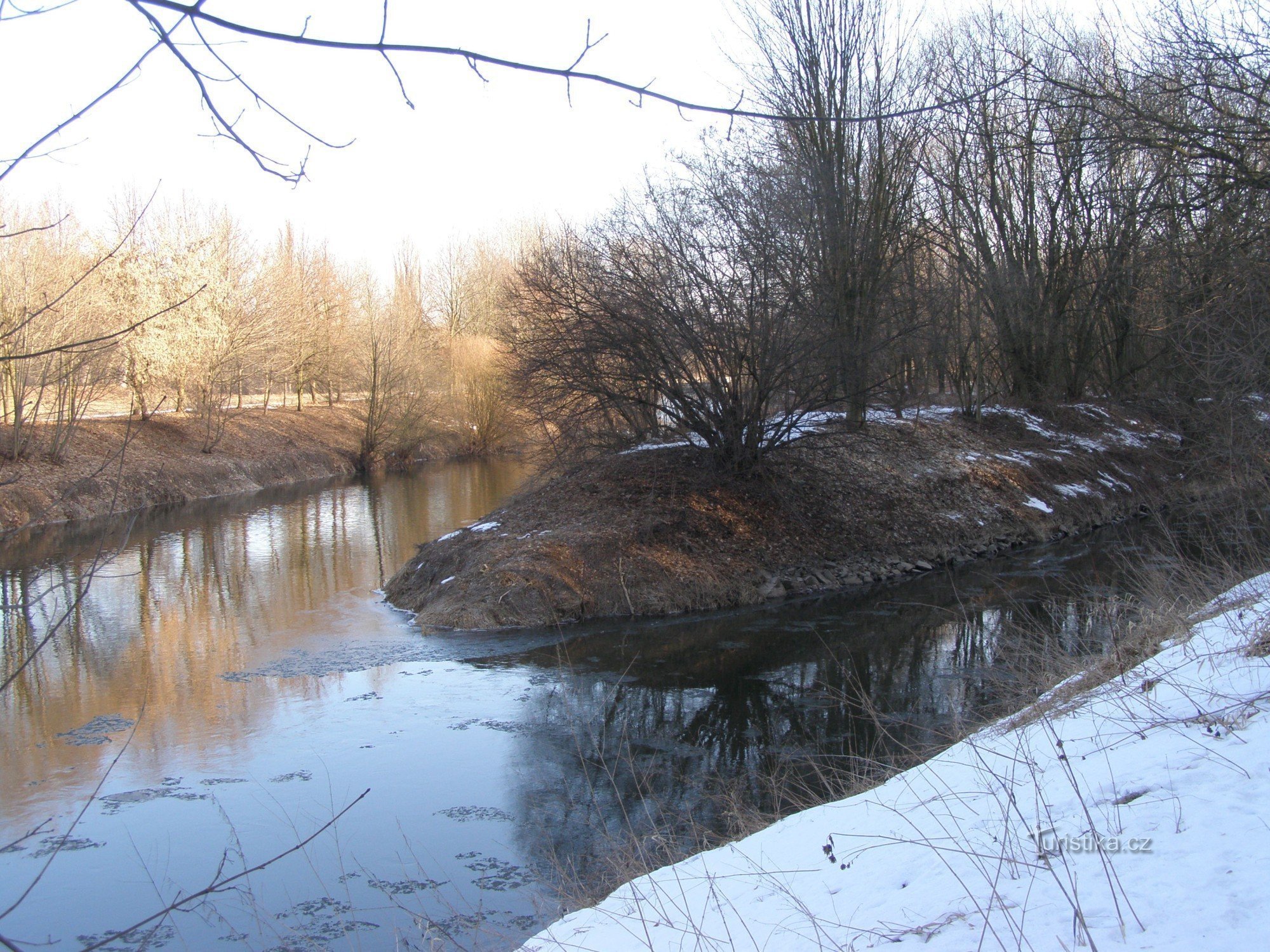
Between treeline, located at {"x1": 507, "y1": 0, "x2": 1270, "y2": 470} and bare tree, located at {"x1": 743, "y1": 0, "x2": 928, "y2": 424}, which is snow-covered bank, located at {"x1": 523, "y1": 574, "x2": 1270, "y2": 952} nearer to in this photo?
treeline, located at {"x1": 507, "y1": 0, "x2": 1270, "y2": 470}

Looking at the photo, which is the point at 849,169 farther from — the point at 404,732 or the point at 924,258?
the point at 404,732

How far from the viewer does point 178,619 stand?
547 inches

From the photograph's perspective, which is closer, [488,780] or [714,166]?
[488,780]

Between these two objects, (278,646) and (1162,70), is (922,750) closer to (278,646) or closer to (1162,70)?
(1162,70)

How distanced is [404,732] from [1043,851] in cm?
680

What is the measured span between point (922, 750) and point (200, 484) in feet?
89.3

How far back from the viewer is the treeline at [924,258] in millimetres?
8492

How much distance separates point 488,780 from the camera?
781 cm

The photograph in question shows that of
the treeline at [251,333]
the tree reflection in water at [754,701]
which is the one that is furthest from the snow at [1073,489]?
the treeline at [251,333]

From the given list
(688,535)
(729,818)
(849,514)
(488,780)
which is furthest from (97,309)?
(729,818)

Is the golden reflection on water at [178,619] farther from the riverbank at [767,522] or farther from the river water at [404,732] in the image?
the riverbank at [767,522]

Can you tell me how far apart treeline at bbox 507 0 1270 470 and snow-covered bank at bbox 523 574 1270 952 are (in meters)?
2.71

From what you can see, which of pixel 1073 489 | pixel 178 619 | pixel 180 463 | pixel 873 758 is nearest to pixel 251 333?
pixel 180 463

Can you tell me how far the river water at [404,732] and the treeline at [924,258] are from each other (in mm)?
3964
